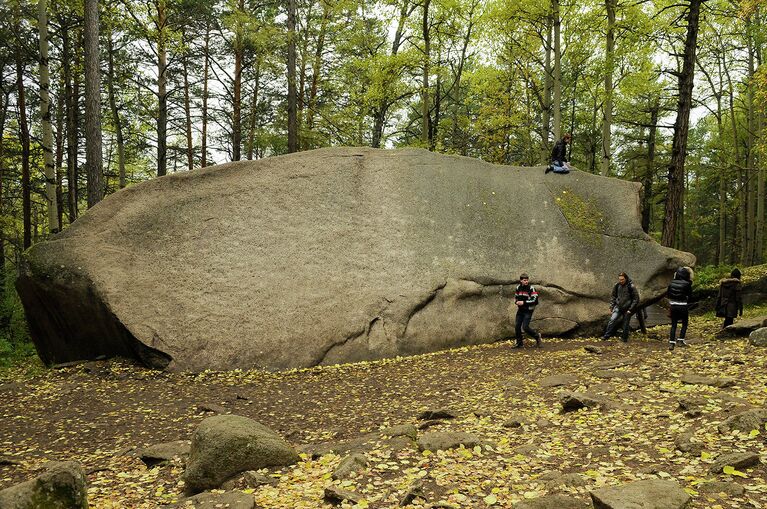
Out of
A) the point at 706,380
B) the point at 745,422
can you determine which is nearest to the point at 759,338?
the point at 706,380

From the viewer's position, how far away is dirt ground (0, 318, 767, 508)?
15.3ft

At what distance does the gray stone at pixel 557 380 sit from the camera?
26.8 ft

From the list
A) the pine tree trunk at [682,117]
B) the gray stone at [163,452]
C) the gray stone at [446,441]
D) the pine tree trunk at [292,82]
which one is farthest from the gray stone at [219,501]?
the pine tree trunk at [682,117]

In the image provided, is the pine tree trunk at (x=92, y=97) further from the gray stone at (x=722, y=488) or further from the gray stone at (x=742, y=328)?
the gray stone at (x=742, y=328)

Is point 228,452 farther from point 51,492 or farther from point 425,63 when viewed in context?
point 425,63

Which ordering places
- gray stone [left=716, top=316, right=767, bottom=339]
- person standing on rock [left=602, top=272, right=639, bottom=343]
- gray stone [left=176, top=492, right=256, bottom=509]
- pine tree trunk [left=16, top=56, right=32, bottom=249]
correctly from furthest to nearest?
1. pine tree trunk [left=16, top=56, right=32, bottom=249]
2. person standing on rock [left=602, top=272, right=639, bottom=343]
3. gray stone [left=716, top=316, right=767, bottom=339]
4. gray stone [left=176, top=492, right=256, bottom=509]

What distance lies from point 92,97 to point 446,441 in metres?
13.1

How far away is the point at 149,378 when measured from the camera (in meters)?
9.62

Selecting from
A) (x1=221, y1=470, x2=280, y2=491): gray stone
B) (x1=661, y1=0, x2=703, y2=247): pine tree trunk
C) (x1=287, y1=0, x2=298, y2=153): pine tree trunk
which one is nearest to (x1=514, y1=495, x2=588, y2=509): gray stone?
(x1=221, y1=470, x2=280, y2=491): gray stone

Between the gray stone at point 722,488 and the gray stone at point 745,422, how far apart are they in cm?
138

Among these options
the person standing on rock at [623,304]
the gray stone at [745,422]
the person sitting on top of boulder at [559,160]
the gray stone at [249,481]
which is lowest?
the gray stone at [249,481]

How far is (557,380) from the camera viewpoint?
27.3ft

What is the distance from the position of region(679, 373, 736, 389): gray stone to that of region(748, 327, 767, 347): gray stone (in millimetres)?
2999

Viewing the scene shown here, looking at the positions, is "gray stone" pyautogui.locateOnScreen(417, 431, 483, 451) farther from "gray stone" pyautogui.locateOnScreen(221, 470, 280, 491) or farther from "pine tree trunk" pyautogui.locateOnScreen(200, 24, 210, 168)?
"pine tree trunk" pyautogui.locateOnScreen(200, 24, 210, 168)
